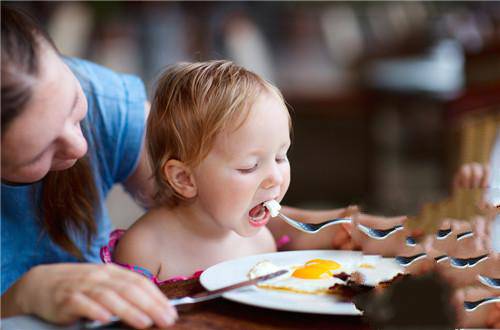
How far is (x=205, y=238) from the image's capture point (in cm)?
54

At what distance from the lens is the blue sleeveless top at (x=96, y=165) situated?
630mm

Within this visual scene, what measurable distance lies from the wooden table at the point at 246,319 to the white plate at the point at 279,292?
0.4 inches

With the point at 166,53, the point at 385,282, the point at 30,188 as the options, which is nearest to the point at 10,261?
the point at 30,188

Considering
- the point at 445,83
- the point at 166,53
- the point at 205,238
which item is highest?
the point at 205,238

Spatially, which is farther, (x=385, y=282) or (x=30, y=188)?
(x=30, y=188)

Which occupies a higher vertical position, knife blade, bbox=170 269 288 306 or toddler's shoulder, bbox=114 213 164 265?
knife blade, bbox=170 269 288 306

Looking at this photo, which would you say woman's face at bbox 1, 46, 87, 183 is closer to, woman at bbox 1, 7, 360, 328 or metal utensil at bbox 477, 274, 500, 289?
woman at bbox 1, 7, 360, 328

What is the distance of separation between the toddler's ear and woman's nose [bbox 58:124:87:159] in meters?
0.07

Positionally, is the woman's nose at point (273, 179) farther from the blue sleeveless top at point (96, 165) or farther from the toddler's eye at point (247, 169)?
the blue sleeveless top at point (96, 165)

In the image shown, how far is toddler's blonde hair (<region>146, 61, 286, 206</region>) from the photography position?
0.48 m

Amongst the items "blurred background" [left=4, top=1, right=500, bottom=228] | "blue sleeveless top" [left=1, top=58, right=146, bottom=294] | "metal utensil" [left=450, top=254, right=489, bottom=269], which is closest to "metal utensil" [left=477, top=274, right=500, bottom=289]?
"metal utensil" [left=450, top=254, right=489, bottom=269]

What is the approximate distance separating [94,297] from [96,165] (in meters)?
0.34

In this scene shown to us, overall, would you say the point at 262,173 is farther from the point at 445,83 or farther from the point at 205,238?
the point at 445,83

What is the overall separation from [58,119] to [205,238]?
0.51 ft
